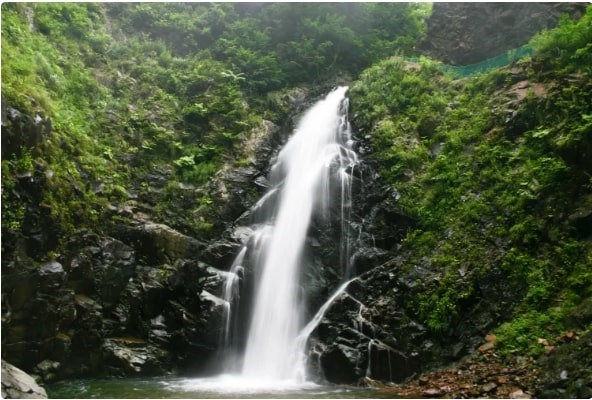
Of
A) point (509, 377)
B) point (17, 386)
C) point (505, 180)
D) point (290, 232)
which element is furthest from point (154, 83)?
point (509, 377)

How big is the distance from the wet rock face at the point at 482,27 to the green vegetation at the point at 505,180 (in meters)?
5.57

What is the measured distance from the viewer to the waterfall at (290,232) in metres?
11.0

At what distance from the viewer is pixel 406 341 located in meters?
9.91

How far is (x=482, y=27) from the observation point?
68.9 ft

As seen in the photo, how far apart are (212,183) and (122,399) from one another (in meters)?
7.88

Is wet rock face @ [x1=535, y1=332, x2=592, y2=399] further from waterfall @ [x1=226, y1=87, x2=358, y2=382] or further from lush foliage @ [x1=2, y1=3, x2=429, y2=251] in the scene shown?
lush foliage @ [x1=2, y1=3, x2=429, y2=251]

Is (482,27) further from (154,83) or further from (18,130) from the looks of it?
(18,130)

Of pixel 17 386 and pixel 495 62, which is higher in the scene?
pixel 495 62

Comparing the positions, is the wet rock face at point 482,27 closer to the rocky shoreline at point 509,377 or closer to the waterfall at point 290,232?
the waterfall at point 290,232

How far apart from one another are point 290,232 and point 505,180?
5979 mm

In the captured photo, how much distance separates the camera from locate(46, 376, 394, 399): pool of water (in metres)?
8.45

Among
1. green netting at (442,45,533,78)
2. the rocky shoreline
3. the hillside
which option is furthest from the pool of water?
green netting at (442,45,533,78)

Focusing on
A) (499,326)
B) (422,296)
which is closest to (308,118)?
(422,296)

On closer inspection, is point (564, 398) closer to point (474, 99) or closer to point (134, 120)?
point (474, 99)
